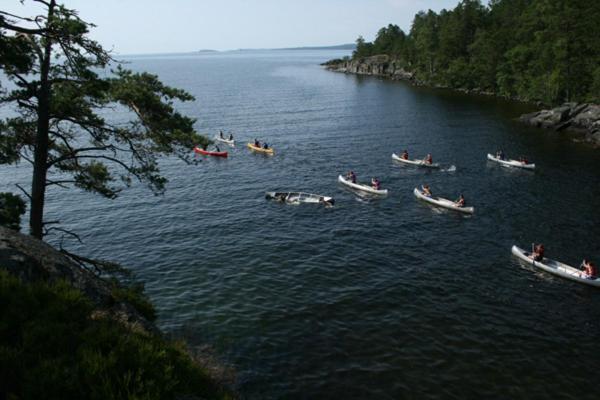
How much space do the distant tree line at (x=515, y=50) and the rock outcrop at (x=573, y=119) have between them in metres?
2.88

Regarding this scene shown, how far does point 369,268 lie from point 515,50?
93.9m

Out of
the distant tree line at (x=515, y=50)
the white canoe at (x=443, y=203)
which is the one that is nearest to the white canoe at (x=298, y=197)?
the white canoe at (x=443, y=203)

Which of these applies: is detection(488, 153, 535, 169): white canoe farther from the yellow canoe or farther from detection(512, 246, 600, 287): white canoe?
the yellow canoe

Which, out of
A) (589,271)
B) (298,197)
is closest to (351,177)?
(298,197)

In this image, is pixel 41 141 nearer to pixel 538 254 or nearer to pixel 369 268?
pixel 369 268

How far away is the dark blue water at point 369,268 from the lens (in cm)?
2083

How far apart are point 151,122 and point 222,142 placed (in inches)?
2033

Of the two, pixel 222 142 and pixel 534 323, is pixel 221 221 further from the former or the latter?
pixel 222 142

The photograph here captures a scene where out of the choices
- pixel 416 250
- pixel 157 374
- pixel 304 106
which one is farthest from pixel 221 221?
pixel 304 106

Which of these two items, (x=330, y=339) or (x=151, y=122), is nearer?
(x=151, y=122)

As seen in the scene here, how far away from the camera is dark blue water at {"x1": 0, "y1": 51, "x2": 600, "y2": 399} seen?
20.8 metres

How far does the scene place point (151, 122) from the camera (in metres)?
18.8

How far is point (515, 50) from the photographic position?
338ft

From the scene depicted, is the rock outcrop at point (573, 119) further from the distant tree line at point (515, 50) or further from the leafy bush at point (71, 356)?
the leafy bush at point (71, 356)
